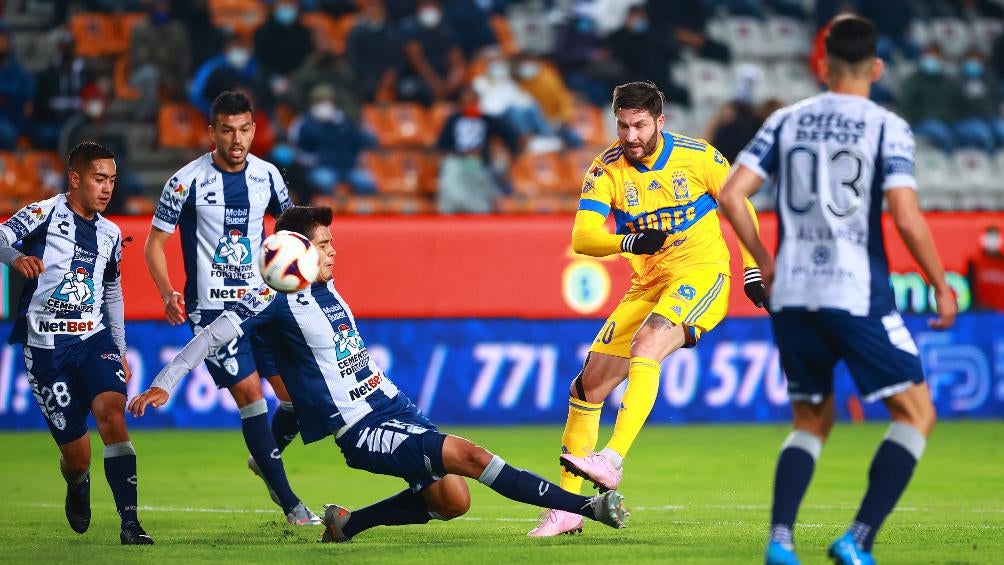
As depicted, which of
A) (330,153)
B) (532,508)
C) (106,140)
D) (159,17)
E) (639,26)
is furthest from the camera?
(639,26)

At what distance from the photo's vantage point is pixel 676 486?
361 inches

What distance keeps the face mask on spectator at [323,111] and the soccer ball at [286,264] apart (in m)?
9.93

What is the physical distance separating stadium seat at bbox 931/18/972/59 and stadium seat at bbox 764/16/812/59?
181cm

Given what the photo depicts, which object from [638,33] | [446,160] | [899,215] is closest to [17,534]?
[899,215]

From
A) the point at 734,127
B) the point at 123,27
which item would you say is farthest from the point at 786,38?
the point at 123,27

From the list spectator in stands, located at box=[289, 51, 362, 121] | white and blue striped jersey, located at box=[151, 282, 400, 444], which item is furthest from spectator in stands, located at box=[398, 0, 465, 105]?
white and blue striped jersey, located at box=[151, 282, 400, 444]

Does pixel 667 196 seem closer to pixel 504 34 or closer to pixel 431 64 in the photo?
pixel 431 64

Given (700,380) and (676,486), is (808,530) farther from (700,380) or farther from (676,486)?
(700,380)

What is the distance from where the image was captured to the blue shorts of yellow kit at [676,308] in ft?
23.1

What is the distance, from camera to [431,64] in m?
16.8

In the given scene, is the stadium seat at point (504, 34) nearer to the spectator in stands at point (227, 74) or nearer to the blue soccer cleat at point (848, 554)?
the spectator in stands at point (227, 74)

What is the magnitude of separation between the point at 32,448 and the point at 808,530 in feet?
23.3

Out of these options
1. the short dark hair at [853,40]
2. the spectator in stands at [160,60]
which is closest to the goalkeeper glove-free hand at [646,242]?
the short dark hair at [853,40]

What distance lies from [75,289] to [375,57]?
33.1 feet
